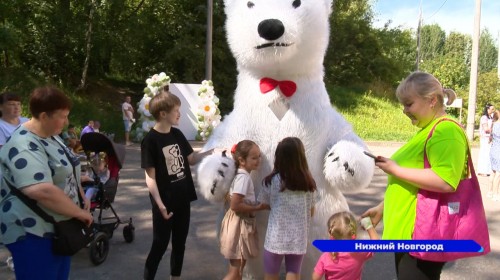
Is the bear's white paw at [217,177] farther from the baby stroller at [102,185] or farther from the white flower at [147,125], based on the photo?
the white flower at [147,125]

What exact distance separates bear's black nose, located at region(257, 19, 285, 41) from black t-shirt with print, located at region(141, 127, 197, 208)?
3.29 feet

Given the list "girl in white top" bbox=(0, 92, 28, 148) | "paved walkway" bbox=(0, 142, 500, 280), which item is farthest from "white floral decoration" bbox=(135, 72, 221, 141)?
"girl in white top" bbox=(0, 92, 28, 148)

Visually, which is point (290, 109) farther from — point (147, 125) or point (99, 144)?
point (147, 125)

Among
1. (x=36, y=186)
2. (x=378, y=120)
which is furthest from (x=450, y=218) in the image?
(x=378, y=120)

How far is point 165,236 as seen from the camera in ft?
10.6

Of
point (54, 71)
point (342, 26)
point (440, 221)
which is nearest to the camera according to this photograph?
point (440, 221)

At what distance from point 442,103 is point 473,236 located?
24.3 inches

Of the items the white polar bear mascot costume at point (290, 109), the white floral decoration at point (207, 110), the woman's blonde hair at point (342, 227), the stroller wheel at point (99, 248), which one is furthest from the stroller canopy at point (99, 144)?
the white floral decoration at point (207, 110)

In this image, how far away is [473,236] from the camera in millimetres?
2051

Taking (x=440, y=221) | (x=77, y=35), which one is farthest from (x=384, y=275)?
(x=77, y=35)

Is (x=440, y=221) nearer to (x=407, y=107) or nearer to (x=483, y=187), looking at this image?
(x=407, y=107)

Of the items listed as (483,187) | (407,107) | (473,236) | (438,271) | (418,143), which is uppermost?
(407,107)

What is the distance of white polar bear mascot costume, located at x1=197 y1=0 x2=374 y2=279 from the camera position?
2.96 meters

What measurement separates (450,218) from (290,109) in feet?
4.50
